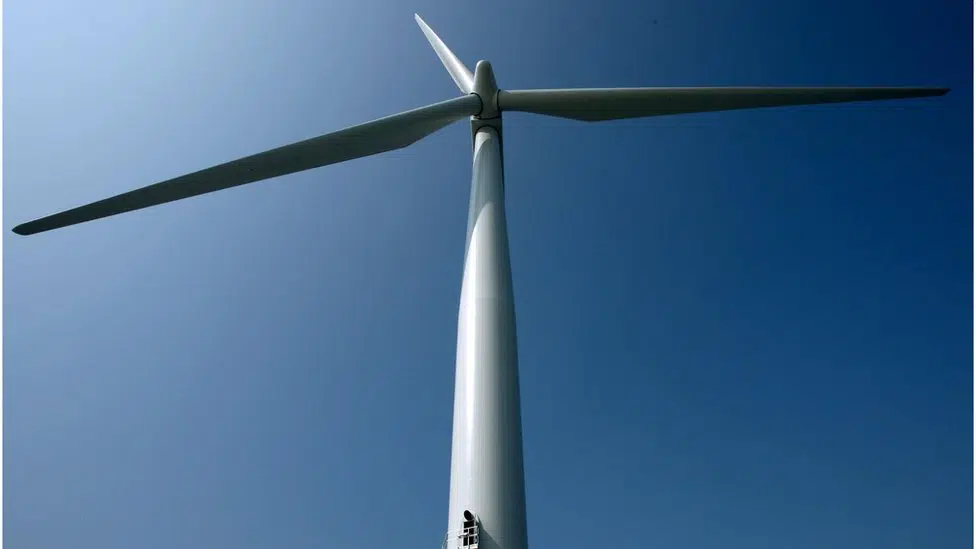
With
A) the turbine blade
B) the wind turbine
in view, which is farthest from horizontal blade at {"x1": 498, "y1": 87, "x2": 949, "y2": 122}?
the turbine blade

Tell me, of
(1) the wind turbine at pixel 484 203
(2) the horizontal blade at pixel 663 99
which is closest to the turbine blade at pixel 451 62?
(1) the wind turbine at pixel 484 203

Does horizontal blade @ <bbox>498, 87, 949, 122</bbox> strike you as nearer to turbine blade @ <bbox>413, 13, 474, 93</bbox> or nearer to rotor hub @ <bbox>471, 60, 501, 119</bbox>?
rotor hub @ <bbox>471, 60, 501, 119</bbox>

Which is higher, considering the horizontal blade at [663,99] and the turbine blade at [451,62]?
the turbine blade at [451,62]

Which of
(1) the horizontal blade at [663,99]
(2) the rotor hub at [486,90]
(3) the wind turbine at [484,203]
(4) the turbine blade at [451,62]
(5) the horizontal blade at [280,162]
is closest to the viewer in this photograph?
(3) the wind turbine at [484,203]

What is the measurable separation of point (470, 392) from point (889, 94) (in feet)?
52.9

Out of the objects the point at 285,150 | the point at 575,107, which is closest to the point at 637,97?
the point at 575,107

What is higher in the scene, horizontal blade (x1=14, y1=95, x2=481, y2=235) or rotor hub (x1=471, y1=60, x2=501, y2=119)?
rotor hub (x1=471, y1=60, x2=501, y2=119)

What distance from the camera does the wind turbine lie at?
10992 mm

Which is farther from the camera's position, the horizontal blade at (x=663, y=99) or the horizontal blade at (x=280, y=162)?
the horizontal blade at (x=663, y=99)

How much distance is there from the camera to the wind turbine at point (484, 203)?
11.0 metres

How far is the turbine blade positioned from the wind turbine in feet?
0.31

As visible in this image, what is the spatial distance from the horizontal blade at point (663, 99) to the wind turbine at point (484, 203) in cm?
3

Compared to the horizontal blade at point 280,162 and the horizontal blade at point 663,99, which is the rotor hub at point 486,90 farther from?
the horizontal blade at point 280,162

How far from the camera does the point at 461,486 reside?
11219 millimetres
